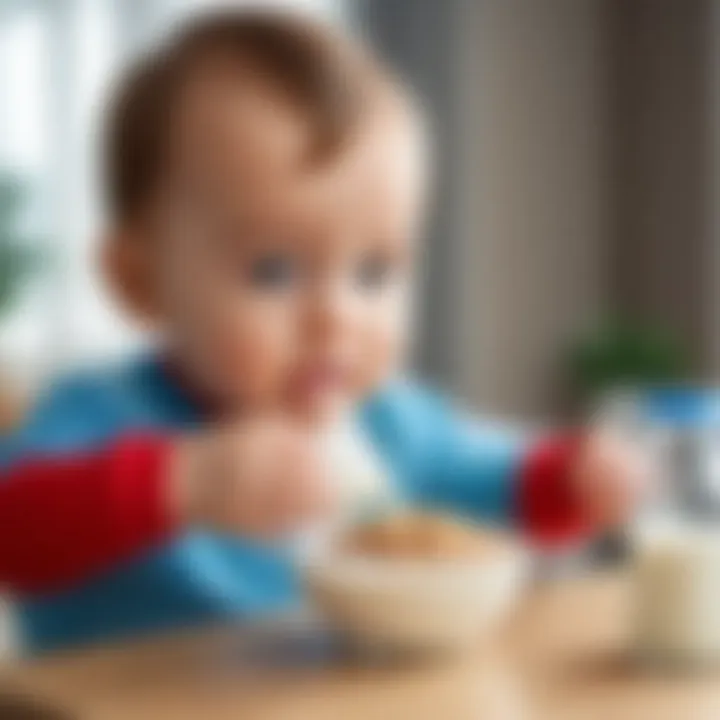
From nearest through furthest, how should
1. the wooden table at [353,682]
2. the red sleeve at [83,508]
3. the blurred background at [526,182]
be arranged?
the wooden table at [353,682]
the red sleeve at [83,508]
the blurred background at [526,182]

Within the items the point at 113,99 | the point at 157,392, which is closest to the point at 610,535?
the point at 157,392

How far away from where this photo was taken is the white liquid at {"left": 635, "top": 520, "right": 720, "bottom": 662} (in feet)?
2.22

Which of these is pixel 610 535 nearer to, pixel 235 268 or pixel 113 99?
pixel 235 268

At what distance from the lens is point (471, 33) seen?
2.39m

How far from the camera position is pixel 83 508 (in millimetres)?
730

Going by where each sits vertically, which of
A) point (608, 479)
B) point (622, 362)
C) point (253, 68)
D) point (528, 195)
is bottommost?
point (608, 479)

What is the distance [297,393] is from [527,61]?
1656 mm

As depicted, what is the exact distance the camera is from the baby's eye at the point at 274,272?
856 mm

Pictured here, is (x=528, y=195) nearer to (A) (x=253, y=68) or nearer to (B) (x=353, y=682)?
(A) (x=253, y=68)

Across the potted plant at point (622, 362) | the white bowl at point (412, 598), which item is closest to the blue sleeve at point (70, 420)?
the white bowl at point (412, 598)

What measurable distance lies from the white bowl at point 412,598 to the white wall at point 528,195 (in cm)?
173

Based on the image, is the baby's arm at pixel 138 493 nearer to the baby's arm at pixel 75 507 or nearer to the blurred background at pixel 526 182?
the baby's arm at pixel 75 507

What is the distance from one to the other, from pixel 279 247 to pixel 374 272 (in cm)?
6

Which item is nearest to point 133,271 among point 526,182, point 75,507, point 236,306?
point 236,306
